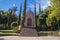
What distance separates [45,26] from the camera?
40.2 metres

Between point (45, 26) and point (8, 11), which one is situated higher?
point (8, 11)

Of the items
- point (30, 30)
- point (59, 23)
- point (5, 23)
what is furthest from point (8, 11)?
point (30, 30)

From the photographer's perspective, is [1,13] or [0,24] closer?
[0,24]

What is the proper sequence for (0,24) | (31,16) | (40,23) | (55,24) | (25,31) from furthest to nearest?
(0,24) → (40,23) → (55,24) → (31,16) → (25,31)

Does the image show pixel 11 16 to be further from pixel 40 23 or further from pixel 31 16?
pixel 31 16

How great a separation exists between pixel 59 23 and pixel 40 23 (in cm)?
668

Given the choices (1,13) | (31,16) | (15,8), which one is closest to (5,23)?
(1,13)

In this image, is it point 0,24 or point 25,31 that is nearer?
point 25,31

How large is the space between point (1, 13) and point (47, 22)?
19374 millimetres

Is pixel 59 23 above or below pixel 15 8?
below

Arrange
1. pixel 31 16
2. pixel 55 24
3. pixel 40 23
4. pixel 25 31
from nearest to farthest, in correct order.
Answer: pixel 25 31, pixel 31 16, pixel 55 24, pixel 40 23

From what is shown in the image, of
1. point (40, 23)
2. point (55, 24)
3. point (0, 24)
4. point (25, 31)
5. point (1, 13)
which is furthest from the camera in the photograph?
point (1, 13)

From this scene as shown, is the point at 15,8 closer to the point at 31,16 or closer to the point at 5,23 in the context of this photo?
the point at 5,23

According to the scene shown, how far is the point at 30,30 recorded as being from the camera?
29.2 metres
